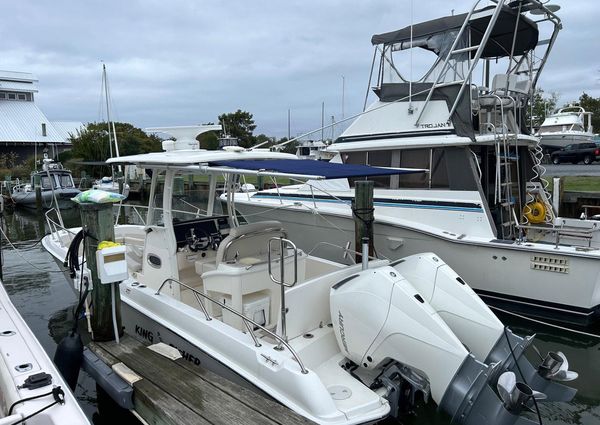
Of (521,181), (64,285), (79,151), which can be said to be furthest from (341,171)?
(79,151)

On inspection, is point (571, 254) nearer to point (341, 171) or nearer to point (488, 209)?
point (488, 209)

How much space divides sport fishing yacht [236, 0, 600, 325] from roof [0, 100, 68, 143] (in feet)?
114

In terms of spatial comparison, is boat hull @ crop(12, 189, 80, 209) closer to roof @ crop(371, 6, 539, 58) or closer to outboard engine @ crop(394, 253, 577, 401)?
roof @ crop(371, 6, 539, 58)

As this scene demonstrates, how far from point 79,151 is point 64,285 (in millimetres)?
23487

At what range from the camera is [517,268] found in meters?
6.65

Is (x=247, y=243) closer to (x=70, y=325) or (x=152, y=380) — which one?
(x=152, y=380)

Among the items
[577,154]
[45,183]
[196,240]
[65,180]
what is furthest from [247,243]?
[577,154]

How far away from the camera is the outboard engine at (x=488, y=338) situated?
3803mm

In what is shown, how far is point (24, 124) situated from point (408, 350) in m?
43.1

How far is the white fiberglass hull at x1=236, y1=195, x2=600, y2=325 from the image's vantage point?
20.5 feet

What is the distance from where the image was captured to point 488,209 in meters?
7.18

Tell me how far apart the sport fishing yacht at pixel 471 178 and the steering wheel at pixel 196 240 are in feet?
5.11

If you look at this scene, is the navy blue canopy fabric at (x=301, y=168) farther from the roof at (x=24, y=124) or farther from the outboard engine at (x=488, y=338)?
the roof at (x=24, y=124)

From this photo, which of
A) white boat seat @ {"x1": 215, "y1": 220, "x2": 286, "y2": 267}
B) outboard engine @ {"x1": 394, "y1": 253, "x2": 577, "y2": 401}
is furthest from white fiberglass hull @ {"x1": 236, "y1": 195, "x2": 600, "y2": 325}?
white boat seat @ {"x1": 215, "y1": 220, "x2": 286, "y2": 267}
